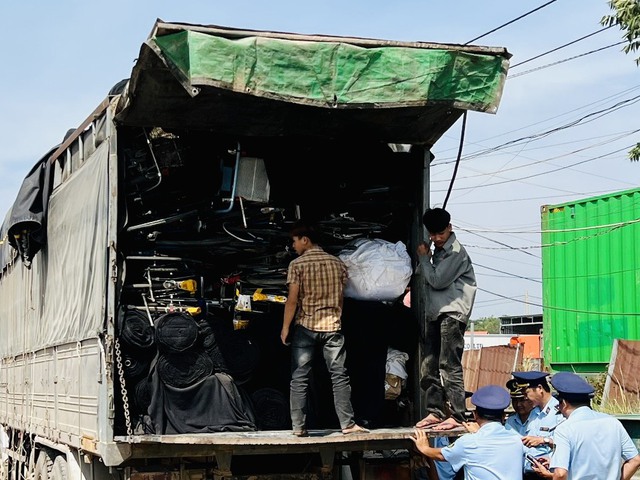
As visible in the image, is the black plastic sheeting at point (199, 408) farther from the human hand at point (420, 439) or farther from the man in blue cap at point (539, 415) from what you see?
the man in blue cap at point (539, 415)

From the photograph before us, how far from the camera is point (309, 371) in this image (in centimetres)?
689

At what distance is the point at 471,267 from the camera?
722 centimetres

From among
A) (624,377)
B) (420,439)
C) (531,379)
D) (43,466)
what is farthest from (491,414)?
(624,377)

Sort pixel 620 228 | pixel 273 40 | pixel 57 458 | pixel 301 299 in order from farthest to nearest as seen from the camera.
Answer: pixel 620 228 < pixel 57 458 < pixel 301 299 < pixel 273 40

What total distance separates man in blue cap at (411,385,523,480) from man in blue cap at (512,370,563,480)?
64 centimetres

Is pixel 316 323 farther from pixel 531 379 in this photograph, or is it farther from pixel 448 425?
pixel 531 379

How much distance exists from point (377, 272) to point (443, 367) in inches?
35.1

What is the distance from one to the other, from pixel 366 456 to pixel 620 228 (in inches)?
324

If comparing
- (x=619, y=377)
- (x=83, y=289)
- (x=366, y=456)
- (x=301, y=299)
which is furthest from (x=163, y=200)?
(x=619, y=377)

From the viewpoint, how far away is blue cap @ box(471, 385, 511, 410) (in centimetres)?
590

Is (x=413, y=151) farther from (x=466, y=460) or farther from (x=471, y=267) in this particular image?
(x=466, y=460)

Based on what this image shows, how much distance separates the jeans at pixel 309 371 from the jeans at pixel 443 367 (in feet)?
2.52

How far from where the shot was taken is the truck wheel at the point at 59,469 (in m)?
8.16

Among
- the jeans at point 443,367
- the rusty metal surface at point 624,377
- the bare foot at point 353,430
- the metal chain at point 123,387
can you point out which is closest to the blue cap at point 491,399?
the jeans at point 443,367
